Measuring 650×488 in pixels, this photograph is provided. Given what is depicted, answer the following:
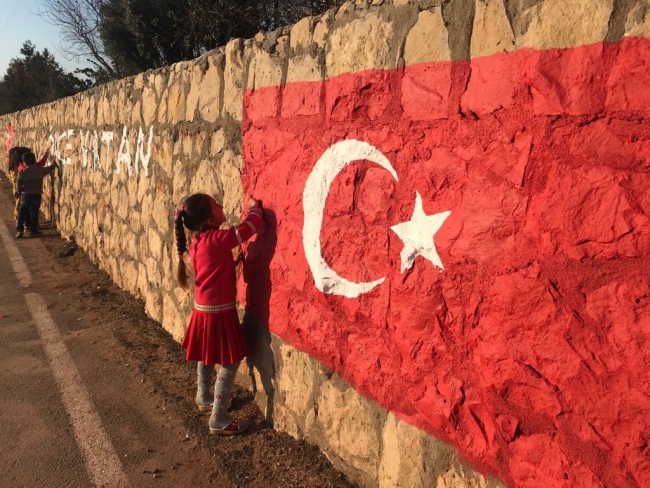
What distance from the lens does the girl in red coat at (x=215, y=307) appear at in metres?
3.21

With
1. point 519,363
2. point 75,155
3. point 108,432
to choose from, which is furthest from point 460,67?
point 75,155

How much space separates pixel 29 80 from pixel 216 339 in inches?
1388

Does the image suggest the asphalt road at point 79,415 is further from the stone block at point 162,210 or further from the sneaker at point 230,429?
the stone block at point 162,210

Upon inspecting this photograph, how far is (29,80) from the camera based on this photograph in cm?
3262

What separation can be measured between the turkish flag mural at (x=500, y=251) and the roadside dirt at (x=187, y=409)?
0.63 metres

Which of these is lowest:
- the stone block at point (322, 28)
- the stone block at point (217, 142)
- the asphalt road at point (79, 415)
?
the asphalt road at point (79, 415)

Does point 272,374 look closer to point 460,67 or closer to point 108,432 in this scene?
point 108,432

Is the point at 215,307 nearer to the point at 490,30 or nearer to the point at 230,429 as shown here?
the point at 230,429

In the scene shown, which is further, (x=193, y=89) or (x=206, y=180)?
(x=193, y=89)

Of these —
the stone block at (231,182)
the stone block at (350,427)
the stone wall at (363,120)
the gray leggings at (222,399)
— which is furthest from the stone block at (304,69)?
the gray leggings at (222,399)

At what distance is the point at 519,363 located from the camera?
1805mm

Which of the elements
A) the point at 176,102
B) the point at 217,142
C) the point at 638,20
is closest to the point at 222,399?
the point at 217,142

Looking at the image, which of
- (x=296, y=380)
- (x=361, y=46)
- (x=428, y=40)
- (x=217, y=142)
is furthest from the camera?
(x=217, y=142)

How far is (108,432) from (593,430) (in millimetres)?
2740
